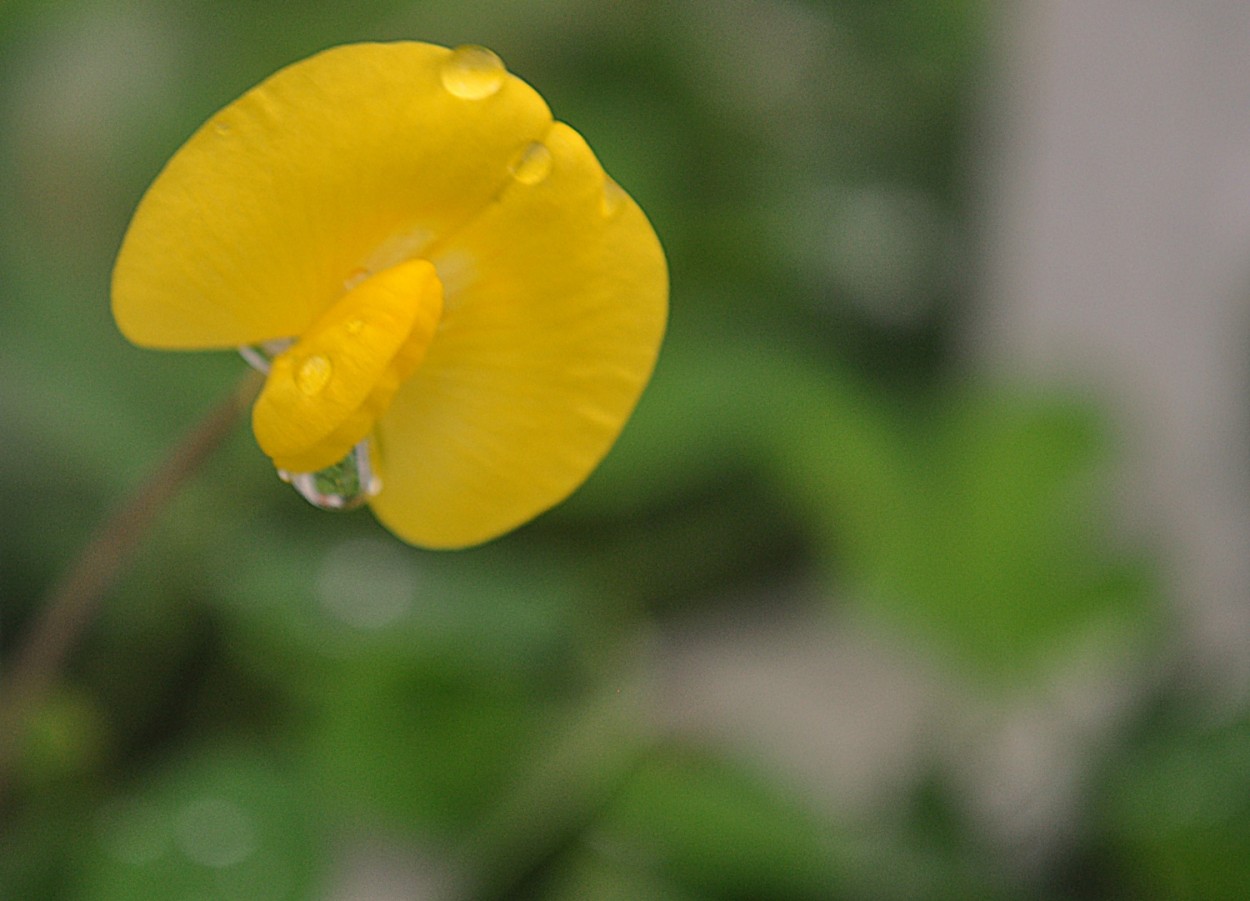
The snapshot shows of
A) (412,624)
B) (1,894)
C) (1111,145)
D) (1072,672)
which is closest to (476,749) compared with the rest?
(412,624)

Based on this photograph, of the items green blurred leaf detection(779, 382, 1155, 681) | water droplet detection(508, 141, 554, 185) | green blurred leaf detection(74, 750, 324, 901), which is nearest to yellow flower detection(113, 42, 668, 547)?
water droplet detection(508, 141, 554, 185)

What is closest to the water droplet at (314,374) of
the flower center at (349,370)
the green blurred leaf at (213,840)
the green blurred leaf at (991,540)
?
the flower center at (349,370)

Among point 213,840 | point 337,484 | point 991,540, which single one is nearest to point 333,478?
point 337,484

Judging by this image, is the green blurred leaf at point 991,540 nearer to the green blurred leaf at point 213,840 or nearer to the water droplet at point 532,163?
the green blurred leaf at point 213,840

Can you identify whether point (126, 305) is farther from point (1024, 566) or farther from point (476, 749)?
point (1024, 566)

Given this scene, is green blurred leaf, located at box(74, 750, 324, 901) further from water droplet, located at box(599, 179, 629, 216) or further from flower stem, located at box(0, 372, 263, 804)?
water droplet, located at box(599, 179, 629, 216)

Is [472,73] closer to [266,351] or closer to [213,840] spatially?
[266,351]

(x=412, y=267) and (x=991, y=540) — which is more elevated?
(x=991, y=540)
